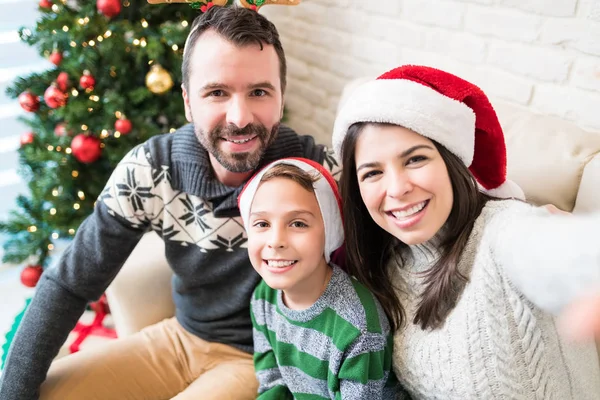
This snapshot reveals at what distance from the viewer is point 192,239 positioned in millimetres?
1400

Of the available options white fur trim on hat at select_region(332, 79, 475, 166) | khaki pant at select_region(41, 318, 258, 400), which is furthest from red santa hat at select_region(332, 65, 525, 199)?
khaki pant at select_region(41, 318, 258, 400)

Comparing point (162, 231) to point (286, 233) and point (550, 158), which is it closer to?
point (286, 233)

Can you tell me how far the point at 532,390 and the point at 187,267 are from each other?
0.90m

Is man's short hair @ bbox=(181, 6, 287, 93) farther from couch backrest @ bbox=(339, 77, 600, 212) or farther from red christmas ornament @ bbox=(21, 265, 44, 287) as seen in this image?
red christmas ornament @ bbox=(21, 265, 44, 287)

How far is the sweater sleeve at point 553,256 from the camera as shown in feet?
1.99

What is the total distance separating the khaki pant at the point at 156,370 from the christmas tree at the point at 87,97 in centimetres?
84

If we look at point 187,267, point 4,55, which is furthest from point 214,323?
point 4,55

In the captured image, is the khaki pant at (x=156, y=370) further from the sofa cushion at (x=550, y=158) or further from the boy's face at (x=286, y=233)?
the sofa cushion at (x=550, y=158)

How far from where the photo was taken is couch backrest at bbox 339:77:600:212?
1.09 metres

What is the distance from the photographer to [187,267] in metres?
1.42

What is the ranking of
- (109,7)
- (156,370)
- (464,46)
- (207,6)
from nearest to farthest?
(207,6) < (156,370) < (464,46) < (109,7)

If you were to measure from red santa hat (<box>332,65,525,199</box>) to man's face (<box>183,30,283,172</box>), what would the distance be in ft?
0.93

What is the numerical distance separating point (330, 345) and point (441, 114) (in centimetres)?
53

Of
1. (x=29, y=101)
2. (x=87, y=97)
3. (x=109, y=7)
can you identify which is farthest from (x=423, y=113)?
(x=29, y=101)
